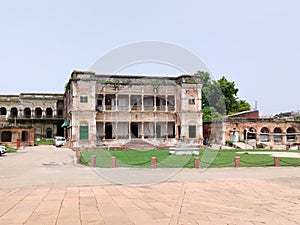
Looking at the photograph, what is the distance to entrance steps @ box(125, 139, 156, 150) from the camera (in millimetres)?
38469

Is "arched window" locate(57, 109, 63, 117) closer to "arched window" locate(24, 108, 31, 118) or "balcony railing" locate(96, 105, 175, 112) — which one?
"arched window" locate(24, 108, 31, 118)

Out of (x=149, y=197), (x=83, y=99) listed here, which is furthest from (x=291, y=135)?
(x=149, y=197)

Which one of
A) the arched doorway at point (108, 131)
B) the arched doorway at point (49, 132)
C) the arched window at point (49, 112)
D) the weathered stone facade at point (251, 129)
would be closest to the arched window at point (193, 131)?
the weathered stone facade at point (251, 129)

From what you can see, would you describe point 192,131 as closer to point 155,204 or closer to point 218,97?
point 218,97

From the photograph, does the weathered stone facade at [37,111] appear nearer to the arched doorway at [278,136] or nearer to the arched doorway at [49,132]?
the arched doorway at [49,132]

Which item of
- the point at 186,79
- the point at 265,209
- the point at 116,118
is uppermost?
the point at 186,79

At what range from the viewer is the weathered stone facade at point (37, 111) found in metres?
52.6

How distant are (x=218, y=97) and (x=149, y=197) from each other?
4192 centimetres

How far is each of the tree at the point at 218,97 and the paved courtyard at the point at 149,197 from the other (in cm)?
3134

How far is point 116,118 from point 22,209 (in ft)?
104

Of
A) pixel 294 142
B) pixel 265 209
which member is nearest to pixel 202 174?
pixel 265 209

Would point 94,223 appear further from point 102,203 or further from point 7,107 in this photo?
point 7,107

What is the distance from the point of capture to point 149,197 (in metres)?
10.6

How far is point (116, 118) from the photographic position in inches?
1592
